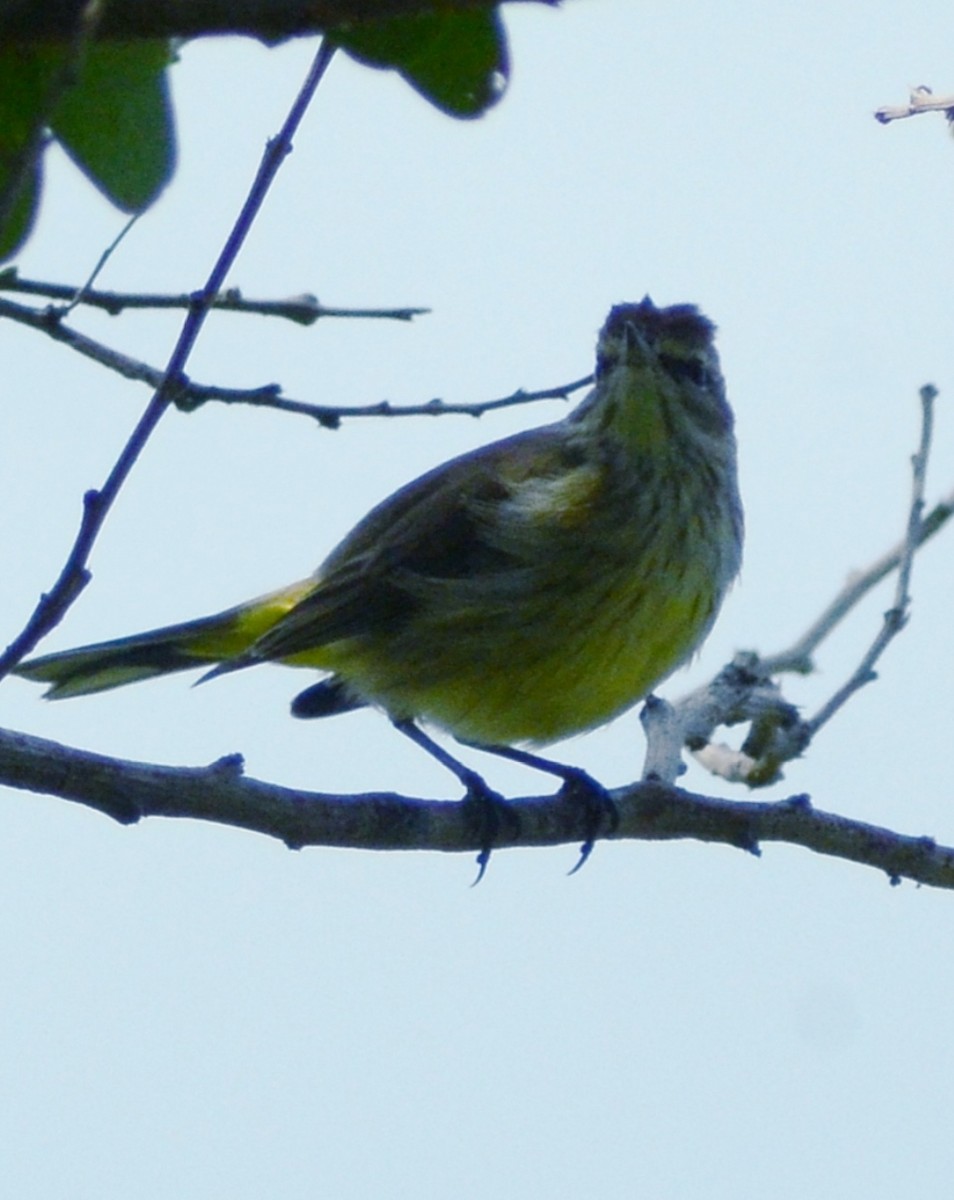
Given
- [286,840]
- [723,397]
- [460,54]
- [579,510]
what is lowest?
[286,840]

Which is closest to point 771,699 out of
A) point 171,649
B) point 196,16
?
point 171,649

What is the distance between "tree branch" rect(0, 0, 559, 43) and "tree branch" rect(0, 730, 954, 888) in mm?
1814

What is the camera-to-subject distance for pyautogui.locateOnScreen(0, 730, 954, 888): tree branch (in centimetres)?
295

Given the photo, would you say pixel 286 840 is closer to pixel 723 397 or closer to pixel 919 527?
pixel 919 527

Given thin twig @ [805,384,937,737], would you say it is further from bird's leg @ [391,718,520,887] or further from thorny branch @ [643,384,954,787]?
bird's leg @ [391,718,520,887]

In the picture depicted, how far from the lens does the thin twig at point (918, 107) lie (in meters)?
3.24

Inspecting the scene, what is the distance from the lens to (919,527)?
461 cm

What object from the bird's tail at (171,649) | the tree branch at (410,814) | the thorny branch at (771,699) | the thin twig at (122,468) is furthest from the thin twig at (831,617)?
the thin twig at (122,468)

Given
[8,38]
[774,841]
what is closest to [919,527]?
[774,841]

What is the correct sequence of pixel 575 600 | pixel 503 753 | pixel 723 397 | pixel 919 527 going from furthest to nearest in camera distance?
1. pixel 723 397
2. pixel 503 753
3. pixel 575 600
4. pixel 919 527

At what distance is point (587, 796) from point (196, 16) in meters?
3.75

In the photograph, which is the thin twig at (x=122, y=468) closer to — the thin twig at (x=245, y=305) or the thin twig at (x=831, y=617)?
the thin twig at (x=245, y=305)

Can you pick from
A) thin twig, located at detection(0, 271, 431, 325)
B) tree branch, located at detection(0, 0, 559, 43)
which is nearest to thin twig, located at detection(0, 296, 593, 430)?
thin twig, located at detection(0, 271, 431, 325)

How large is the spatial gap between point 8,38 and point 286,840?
2.33 m
